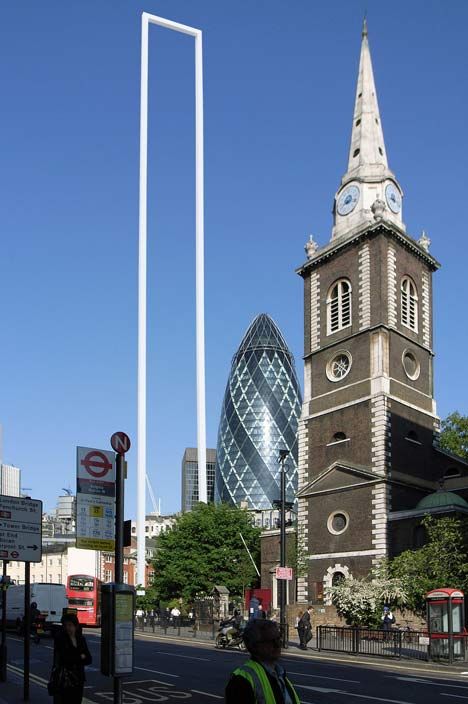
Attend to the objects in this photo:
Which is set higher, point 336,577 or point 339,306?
point 339,306

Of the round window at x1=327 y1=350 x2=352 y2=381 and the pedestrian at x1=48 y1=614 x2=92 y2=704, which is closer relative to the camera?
the pedestrian at x1=48 y1=614 x2=92 y2=704

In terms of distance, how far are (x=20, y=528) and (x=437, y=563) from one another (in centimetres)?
2975

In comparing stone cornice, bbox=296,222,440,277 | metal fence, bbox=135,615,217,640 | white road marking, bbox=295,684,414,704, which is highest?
stone cornice, bbox=296,222,440,277

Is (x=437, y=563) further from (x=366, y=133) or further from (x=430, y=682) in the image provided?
(x=366, y=133)

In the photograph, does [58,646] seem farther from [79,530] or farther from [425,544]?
[425,544]

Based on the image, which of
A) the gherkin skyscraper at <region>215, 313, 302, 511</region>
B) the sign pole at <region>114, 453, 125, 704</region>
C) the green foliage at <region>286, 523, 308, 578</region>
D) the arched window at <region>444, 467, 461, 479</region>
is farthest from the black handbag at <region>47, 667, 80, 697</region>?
the gherkin skyscraper at <region>215, 313, 302, 511</region>

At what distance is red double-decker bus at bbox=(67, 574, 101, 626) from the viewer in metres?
53.9

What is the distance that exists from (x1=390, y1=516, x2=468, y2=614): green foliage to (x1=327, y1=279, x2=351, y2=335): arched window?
15007 millimetres

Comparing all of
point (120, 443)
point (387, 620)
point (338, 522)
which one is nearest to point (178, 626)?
point (338, 522)

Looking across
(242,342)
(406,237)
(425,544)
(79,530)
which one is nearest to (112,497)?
(79,530)

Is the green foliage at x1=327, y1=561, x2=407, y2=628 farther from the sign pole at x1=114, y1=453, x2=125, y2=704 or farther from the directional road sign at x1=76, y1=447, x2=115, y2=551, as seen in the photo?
the sign pole at x1=114, y1=453, x2=125, y2=704

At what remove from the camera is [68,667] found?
36.8 ft

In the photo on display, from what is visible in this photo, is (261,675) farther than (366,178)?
No

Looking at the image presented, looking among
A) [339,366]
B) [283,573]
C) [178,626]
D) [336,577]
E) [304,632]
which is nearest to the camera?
[304,632]
